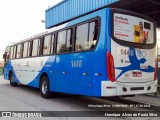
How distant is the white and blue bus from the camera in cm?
820

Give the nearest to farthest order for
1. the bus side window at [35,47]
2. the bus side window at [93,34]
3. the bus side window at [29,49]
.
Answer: the bus side window at [93,34]
the bus side window at [35,47]
the bus side window at [29,49]

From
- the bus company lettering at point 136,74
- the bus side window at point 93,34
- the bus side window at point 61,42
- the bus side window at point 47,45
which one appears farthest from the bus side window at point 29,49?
the bus company lettering at point 136,74

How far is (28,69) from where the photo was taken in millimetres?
14258

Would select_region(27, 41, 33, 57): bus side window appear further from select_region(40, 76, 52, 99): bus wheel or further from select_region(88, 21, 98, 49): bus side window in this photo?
select_region(88, 21, 98, 49): bus side window

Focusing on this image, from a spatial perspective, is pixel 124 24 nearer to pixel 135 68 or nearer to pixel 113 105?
pixel 135 68

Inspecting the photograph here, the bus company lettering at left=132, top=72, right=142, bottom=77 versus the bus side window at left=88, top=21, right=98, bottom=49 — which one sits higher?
the bus side window at left=88, top=21, right=98, bottom=49

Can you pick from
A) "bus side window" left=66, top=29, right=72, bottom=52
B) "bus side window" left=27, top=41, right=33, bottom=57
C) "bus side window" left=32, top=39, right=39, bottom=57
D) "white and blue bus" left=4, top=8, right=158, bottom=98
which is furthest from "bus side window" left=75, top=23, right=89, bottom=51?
"bus side window" left=27, top=41, right=33, bottom=57

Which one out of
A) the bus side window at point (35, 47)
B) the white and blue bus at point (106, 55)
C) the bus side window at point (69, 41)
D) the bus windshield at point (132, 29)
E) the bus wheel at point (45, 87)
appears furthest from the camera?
the bus side window at point (35, 47)

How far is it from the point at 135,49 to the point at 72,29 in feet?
8.00

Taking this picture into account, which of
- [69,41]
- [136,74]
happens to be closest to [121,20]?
[136,74]

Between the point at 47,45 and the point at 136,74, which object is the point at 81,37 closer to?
the point at 136,74

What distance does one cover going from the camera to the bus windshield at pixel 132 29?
27.8ft

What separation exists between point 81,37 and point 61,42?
1619mm

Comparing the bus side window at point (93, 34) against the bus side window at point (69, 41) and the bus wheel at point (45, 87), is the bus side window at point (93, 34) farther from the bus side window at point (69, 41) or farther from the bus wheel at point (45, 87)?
the bus wheel at point (45, 87)
